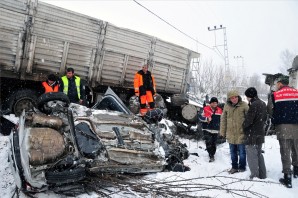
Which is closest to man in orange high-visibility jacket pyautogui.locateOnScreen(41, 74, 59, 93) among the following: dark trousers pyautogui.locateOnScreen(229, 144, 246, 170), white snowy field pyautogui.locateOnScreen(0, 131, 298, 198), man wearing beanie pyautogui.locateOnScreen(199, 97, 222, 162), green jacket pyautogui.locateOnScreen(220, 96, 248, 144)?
white snowy field pyautogui.locateOnScreen(0, 131, 298, 198)

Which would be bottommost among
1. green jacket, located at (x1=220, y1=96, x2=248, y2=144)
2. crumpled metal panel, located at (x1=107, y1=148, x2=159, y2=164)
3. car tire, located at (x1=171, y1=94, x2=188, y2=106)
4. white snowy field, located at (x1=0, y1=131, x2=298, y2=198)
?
white snowy field, located at (x1=0, y1=131, x2=298, y2=198)

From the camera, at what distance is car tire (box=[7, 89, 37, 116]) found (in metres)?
6.13

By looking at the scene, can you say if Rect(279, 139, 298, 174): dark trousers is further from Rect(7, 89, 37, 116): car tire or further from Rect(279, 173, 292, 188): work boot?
Rect(7, 89, 37, 116): car tire

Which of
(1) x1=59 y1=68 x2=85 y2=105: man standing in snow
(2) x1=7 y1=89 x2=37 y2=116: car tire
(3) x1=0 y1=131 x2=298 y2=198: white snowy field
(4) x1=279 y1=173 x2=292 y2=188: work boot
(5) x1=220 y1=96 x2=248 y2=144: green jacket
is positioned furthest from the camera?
(2) x1=7 y1=89 x2=37 y2=116: car tire

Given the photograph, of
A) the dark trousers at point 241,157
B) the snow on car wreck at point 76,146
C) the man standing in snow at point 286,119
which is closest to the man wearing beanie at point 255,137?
the man standing in snow at point 286,119

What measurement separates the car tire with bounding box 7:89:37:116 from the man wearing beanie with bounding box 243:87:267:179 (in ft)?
15.6

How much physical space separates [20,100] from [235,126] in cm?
475

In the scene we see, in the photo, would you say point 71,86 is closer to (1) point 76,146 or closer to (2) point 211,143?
(1) point 76,146

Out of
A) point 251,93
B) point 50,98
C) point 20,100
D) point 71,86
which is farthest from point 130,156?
point 20,100

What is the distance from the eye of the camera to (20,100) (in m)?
6.21

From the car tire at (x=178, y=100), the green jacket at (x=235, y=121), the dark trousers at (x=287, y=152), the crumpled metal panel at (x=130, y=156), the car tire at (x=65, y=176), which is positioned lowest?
the car tire at (x=65, y=176)

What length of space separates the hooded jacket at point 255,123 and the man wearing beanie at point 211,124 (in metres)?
1.53

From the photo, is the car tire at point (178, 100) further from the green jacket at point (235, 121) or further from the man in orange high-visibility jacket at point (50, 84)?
the man in orange high-visibility jacket at point (50, 84)

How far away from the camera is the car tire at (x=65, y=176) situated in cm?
286
